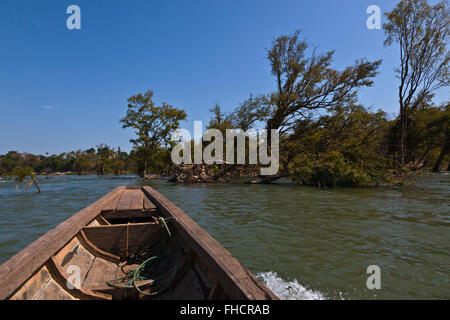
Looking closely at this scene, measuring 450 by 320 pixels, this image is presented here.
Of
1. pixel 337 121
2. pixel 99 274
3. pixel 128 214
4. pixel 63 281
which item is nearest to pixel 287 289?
pixel 99 274

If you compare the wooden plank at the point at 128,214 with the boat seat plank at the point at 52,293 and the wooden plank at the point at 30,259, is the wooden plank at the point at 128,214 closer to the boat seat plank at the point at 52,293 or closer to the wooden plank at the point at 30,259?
the wooden plank at the point at 30,259

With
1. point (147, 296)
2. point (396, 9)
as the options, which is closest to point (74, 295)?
point (147, 296)

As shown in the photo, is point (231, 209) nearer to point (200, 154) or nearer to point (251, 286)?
point (251, 286)

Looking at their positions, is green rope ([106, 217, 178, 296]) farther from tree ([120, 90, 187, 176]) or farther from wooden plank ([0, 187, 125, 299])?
tree ([120, 90, 187, 176])

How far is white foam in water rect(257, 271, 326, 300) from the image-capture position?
9.27 feet

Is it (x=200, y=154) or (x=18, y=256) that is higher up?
(x=200, y=154)

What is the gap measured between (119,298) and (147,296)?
304mm

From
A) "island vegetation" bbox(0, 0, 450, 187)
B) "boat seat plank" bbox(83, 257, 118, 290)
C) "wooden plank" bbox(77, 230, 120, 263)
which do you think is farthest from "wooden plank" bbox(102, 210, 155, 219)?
"island vegetation" bbox(0, 0, 450, 187)

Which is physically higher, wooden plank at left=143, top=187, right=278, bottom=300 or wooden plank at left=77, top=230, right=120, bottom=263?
wooden plank at left=143, top=187, right=278, bottom=300

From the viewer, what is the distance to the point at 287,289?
9.89 ft

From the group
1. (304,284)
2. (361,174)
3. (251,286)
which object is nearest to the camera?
(251,286)

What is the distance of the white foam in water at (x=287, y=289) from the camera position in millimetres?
2827

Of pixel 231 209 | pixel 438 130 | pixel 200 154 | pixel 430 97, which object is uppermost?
pixel 430 97

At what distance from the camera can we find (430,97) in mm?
24484
